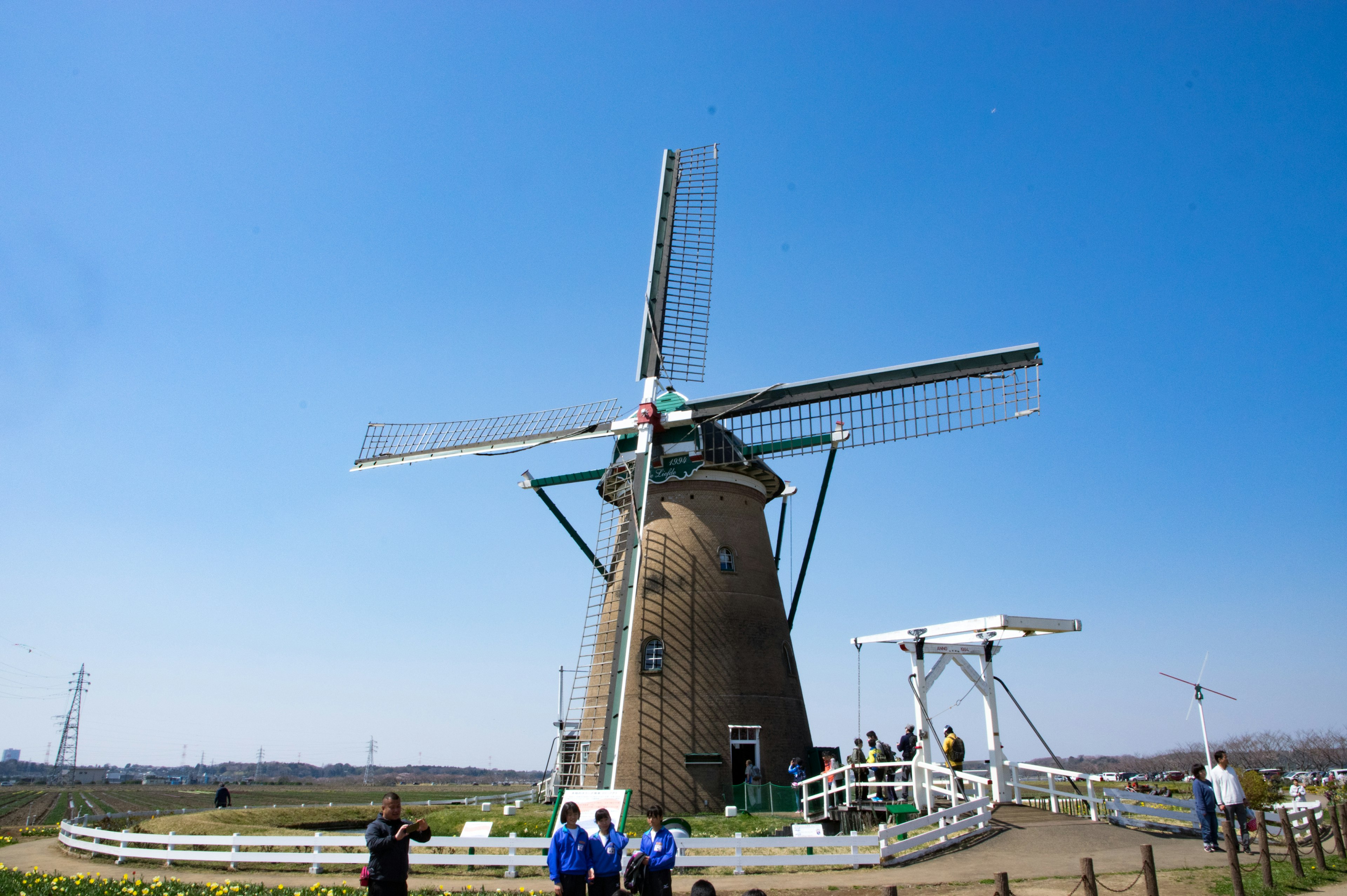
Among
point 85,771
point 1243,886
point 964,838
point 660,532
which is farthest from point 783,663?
point 85,771

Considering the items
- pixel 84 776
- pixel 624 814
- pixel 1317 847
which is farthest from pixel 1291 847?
pixel 84 776

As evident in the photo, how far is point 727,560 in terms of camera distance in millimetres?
22266

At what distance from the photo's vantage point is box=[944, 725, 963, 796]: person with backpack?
16125 mm

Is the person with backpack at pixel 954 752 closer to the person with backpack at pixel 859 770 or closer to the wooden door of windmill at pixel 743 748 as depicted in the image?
the person with backpack at pixel 859 770

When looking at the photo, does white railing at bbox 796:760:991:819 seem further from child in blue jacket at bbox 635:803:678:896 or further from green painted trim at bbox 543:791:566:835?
child in blue jacket at bbox 635:803:678:896

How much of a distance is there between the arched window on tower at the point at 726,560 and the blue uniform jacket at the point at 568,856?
44.5 ft

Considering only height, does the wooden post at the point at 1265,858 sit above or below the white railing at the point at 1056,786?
below

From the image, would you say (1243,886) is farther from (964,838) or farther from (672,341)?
(672,341)

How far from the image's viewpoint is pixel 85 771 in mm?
140125

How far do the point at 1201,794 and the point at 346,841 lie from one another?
13.6 meters

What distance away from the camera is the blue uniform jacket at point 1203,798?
43.3 feet

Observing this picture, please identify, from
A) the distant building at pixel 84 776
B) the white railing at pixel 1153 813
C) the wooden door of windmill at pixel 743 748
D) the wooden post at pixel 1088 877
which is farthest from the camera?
the distant building at pixel 84 776

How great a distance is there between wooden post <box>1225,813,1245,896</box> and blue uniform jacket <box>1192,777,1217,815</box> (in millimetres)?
2741

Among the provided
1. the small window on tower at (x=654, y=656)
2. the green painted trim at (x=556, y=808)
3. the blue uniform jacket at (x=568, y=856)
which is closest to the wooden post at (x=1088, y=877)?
the blue uniform jacket at (x=568, y=856)
